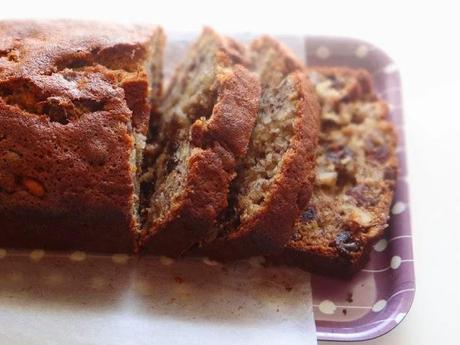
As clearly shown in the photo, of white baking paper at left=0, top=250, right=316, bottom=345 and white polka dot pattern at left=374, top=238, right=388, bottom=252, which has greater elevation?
white polka dot pattern at left=374, top=238, right=388, bottom=252

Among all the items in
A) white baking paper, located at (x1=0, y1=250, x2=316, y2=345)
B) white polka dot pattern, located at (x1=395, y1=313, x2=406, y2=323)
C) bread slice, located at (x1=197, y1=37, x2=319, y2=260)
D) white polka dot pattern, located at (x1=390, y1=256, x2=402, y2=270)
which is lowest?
white baking paper, located at (x1=0, y1=250, x2=316, y2=345)

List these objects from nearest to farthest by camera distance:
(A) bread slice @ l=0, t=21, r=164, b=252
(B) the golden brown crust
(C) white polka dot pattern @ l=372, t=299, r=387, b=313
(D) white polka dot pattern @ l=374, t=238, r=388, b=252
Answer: (A) bread slice @ l=0, t=21, r=164, b=252, (B) the golden brown crust, (C) white polka dot pattern @ l=372, t=299, r=387, b=313, (D) white polka dot pattern @ l=374, t=238, r=388, b=252

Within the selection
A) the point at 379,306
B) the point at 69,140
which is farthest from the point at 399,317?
the point at 69,140

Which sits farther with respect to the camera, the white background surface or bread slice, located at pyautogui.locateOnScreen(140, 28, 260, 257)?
the white background surface

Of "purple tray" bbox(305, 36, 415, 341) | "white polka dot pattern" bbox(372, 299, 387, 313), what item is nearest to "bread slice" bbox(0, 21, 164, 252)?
"purple tray" bbox(305, 36, 415, 341)

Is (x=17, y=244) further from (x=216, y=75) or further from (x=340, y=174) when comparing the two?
(x=340, y=174)

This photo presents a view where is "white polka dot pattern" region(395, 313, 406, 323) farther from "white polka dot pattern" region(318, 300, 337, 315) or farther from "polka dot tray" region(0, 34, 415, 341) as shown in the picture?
"white polka dot pattern" region(318, 300, 337, 315)

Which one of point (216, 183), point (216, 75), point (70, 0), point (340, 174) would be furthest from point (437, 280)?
point (70, 0)
